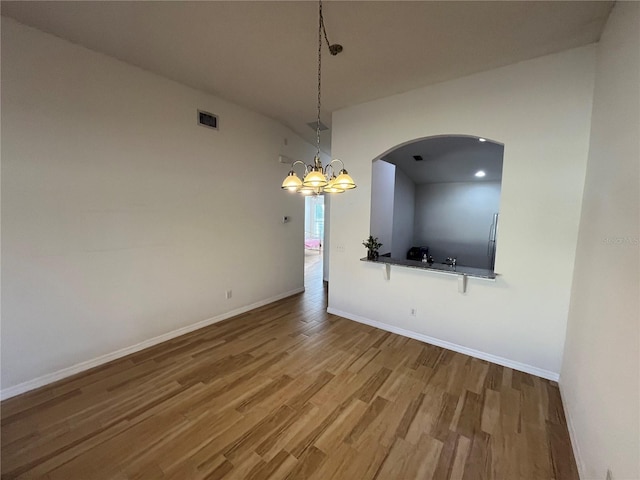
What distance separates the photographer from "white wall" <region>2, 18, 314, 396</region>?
7.48 ft

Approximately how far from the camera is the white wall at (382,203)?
159 inches

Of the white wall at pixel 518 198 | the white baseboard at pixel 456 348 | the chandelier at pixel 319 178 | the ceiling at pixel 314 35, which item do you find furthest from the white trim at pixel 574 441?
the ceiling at pixel 314 35

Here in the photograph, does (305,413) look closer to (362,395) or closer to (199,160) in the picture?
(362,395)

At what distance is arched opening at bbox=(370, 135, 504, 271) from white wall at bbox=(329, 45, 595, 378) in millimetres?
1461

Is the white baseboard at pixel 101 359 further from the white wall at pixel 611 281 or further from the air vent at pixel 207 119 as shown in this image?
the white wall at pixel 611 281

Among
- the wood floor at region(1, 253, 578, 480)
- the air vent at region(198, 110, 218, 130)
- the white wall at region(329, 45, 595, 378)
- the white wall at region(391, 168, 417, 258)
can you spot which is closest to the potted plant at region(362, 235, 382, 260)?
the white wall at region(329, 45, 595, 378)

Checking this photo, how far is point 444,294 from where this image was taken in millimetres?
3254

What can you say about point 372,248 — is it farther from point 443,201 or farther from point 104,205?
point 443,201

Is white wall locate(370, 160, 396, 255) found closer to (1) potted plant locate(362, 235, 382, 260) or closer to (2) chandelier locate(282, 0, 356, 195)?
(1) potted plant locate(362, 235, 382, 260)

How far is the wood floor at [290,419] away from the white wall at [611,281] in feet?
1.52

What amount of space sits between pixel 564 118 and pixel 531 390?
2690 millimetres

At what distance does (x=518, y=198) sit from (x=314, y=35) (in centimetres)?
267

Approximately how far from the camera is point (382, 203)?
4.52m

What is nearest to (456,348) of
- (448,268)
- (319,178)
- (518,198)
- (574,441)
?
(448,268)
